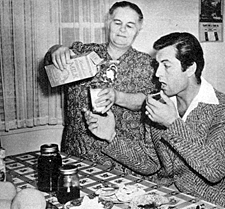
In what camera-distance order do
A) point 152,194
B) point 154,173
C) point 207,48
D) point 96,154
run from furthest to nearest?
1. point 207,48
2. point 96,154
3. point 154,173
4. point 152,194

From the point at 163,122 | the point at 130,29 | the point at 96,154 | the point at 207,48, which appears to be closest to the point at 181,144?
the point at 163,122

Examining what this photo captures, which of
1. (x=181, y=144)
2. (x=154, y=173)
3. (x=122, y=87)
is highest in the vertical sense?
(x=122, y=87)

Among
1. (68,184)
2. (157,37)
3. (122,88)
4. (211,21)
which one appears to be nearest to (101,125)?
(122,88)

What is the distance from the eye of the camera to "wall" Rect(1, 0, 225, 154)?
2840 millimetres


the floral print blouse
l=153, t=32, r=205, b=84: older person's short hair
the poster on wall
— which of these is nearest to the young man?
l=153, t=32, r=205, b=84: older person's short hair

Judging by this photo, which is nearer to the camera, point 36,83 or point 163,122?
point 163,122

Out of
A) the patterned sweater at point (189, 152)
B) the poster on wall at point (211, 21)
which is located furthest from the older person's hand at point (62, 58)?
the poster on wall at point (211, 21)

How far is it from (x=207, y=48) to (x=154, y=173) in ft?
7.10

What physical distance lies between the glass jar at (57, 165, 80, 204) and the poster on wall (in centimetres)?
271

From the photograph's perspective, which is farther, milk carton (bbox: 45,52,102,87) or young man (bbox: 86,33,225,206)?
milk carton (bbox: 45,52,102,87)

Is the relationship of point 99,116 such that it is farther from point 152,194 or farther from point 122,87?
point 152,194

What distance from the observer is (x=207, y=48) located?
3736 mm

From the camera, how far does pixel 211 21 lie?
12.2 ft

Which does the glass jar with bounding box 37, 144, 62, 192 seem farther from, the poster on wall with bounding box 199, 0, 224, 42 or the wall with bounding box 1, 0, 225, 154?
the poster on wall with bounding box 199, 0, 224, 42
